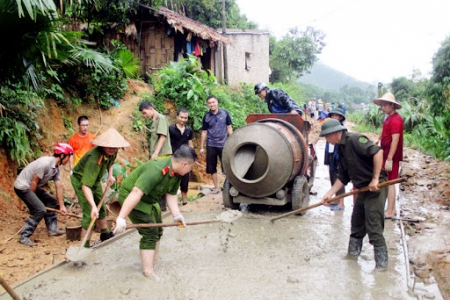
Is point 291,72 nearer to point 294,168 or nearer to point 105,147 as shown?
point 294,168

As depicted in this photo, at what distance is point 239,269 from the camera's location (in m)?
4.35

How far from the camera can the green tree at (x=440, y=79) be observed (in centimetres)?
1410

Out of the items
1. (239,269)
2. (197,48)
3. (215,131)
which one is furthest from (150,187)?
(197,48)

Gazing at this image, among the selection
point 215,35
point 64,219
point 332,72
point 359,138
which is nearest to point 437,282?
point 359,138

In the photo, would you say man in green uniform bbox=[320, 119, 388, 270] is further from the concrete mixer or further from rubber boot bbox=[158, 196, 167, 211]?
rubber boot bbox=[158, 196, 167, 211]

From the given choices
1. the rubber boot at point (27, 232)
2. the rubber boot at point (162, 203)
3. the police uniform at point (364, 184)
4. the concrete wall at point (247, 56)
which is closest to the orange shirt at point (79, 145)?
the rubber boot at point (27, 232)

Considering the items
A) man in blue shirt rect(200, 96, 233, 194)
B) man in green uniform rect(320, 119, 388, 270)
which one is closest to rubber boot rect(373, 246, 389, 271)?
man in green uniform rect(320, 119, 388, 270)

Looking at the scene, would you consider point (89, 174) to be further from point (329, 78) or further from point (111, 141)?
point (329, 78)

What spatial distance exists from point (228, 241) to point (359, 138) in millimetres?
2162

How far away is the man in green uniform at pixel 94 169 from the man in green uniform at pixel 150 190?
0.52 m

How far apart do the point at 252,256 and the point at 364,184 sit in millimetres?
1546

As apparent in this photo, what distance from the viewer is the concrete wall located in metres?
20.3

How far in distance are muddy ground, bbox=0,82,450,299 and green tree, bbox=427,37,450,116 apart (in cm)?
854

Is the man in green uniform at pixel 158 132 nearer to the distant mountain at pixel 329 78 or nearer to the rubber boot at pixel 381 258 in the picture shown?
the rubber boot at pixel 381 258
